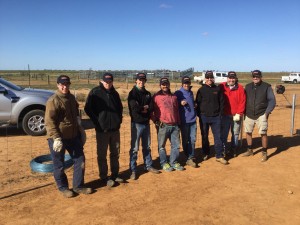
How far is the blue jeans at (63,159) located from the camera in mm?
4750

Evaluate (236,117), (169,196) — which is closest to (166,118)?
(169,196)

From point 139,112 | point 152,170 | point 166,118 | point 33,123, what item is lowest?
point 152,170

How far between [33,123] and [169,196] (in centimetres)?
535

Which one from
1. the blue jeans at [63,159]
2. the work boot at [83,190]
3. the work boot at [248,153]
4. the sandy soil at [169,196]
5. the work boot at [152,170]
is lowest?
the sandy soil at [169,196]

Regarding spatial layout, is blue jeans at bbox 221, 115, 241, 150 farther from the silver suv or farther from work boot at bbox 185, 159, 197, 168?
the silver suv

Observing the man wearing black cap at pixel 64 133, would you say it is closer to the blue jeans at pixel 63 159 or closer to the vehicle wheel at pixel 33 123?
the blue jeans at pixel 63 159

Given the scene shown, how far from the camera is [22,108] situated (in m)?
8.77

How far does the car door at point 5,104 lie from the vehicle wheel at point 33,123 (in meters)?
0.46

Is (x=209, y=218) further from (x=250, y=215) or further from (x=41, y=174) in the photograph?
(x=41, y=174)

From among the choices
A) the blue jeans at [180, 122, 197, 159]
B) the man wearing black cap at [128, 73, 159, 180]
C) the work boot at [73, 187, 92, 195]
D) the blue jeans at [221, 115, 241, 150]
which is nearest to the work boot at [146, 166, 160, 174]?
the man wearing black cap at [128, 73, 159, 180]

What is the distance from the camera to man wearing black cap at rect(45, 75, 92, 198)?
450cm

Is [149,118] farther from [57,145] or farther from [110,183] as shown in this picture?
[57,145]

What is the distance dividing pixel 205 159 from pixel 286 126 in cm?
496

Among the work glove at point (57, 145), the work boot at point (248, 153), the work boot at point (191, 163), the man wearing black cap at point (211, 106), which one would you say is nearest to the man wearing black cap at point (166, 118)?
the work boot at point (191, 163)
